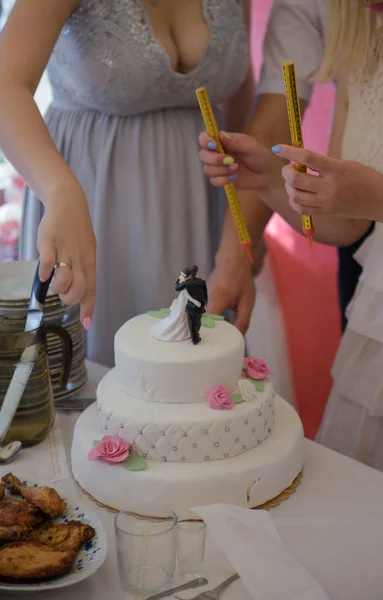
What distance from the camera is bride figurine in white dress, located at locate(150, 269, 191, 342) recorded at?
1099 mm

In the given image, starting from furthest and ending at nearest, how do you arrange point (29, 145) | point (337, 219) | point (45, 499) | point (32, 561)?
1. point (337, 219)
2. point (29, 145)
3. point (45, 499)
4. point (32, 561)

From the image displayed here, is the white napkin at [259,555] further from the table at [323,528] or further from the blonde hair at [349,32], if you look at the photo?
the blonde hair at [349,32]

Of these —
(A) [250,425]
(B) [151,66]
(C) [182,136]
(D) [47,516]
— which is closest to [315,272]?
(C) [182,136]

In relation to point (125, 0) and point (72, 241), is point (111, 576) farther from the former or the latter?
point (125, 0)

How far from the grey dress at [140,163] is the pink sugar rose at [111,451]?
0.73 metres

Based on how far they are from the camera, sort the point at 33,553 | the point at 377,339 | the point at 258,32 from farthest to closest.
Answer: the point at 258,32 < the point at 377,339 < the point at 33,553

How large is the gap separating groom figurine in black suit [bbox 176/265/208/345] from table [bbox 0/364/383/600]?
0.31m

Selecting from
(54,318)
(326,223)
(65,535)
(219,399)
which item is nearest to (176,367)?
(219,399)

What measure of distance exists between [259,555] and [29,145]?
2.70ft

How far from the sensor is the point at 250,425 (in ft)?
3.50

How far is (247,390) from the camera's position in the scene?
111 cm

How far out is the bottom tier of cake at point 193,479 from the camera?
1.01 metres

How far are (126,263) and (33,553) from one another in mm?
1029

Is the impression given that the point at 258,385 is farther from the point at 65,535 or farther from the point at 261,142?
the point at 261,142
